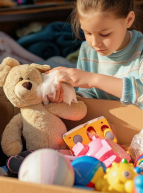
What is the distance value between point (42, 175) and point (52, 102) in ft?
1.19

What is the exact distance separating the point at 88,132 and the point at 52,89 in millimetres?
174

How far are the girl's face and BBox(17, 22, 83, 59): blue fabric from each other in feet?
2.44

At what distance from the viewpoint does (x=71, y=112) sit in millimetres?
838

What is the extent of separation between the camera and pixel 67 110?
835 millimetres

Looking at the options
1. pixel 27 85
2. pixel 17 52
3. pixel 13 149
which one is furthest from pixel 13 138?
pixel 17 52

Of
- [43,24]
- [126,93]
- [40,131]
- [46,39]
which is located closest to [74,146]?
[40,131]

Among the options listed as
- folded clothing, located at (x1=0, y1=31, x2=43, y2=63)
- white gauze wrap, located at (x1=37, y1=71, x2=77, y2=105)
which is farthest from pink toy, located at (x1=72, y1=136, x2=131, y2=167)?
folded clothing, located at (x1=0, y1=31, x2=43, y2=63)

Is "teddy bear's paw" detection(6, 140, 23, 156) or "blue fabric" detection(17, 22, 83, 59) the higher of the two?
"blue fabric" detection(17, 22, 83, 59)

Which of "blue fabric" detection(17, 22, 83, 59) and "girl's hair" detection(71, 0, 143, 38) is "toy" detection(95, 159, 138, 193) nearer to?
"girl's hair" detection(71, 0, 143, 38)

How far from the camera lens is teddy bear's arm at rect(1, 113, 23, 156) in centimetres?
79

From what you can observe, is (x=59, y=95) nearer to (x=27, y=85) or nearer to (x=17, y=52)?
(x=27, y=85)

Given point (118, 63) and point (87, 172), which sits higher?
point (118, 63)

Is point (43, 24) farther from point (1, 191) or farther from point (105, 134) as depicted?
point (1, 191)

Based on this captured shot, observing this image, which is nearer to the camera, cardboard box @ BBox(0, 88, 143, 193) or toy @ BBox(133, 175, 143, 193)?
toy @ BBox(133, 175, 143, 193)
